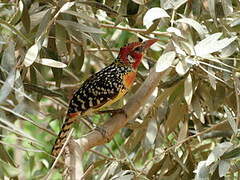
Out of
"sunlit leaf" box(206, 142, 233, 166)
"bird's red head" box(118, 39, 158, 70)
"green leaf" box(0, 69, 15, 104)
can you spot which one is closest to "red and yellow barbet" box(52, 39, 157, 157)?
"bird's red head" box(118, 39, 158, 70)

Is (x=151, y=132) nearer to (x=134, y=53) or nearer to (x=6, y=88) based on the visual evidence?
(x=134, y=53)

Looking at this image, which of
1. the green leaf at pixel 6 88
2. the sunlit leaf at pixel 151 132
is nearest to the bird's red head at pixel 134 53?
Answer: the sunlit leaf at pixel 151 132

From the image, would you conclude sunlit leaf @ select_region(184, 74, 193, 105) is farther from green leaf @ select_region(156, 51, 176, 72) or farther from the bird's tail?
the bird's tail

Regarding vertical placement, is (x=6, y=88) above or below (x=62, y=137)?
above

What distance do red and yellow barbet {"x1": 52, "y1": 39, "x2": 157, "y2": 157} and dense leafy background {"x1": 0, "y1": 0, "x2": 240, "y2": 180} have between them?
133mm

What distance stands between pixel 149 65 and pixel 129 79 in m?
0.43

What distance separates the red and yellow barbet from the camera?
3916mm

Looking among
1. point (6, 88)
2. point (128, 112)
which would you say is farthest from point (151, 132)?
point (6, 88)

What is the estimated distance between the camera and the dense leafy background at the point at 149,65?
2896 millimetres

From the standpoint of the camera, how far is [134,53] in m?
4.12

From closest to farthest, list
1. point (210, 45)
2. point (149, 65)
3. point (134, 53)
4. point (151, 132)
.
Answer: point (210, 45)
point (151, 132)
point (134, 53)
point (149, 65)

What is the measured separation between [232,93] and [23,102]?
128cm

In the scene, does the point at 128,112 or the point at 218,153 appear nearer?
the point at 218,153

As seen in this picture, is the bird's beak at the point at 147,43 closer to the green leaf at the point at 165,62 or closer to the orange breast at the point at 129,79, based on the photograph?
the orange breast at the point at 129,79
